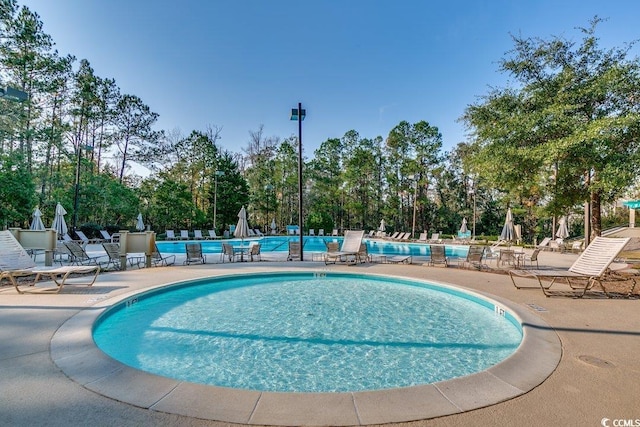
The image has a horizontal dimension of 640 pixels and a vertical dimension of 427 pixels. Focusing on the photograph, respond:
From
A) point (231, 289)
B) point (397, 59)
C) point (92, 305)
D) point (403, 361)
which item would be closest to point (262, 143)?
point (397, 59)

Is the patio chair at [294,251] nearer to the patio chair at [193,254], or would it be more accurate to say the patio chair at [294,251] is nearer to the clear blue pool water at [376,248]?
the patio chair at [193,254]

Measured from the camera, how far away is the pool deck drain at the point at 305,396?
213cm

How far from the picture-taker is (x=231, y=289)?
7.59m

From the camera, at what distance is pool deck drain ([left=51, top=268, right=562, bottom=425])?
2135mm

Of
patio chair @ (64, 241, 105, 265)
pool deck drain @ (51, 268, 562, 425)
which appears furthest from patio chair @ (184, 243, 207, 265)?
pool deck drain @ (51, 268, 562, 425)

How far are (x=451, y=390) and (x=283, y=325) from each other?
3099 millimetres

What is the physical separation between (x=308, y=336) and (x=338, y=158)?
28.8 meters

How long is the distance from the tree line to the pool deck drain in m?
6.10

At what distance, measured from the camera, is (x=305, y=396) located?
242cm

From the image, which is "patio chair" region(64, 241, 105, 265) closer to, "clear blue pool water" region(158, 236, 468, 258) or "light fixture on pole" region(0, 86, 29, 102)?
"light fixture on pole" region(0, 86, 29, 102)

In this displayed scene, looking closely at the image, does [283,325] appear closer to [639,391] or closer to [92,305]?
[92,305]

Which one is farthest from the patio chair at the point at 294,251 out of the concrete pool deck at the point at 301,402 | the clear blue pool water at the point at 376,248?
the concrete pool deck at the point at 301,402

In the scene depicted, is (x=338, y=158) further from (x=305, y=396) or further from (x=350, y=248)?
(x=305, y=396)

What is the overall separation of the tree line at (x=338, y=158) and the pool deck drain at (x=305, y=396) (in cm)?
610
